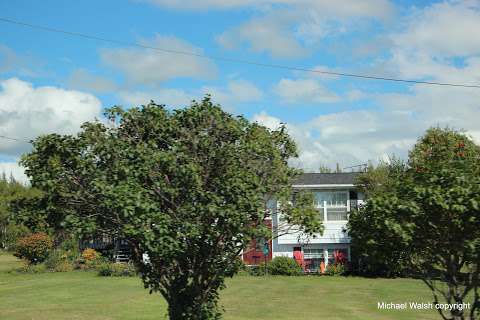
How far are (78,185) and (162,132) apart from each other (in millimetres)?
1517

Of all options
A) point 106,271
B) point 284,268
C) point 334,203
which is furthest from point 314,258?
point 106,271

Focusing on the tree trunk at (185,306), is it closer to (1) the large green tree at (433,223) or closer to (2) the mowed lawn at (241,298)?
(1) the large green tree at (433,223)

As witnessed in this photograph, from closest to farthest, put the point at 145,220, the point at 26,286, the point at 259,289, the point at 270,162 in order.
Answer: the point at 145,220 < the point at 270,162 < the point at 259,289 < the point at 26,286

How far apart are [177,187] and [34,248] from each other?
115ft

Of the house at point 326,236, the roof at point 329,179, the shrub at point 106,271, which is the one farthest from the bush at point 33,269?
the roof at point 329,179

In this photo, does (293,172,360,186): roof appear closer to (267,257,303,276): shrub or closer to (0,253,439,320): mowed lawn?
(267,257,303,276): shrub

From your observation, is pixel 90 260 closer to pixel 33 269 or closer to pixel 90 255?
pixel 90 255

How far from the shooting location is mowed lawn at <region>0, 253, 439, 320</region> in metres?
18.3

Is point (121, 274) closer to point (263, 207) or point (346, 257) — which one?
point (346, 257)

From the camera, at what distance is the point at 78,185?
850cm

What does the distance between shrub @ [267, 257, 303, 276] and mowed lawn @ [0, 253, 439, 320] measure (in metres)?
1.79

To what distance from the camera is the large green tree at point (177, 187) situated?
7715mm

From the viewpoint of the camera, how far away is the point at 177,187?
27.1 ft

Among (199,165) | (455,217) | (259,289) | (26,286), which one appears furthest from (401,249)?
(26,286)
